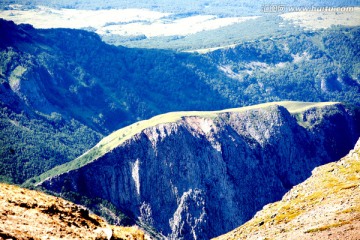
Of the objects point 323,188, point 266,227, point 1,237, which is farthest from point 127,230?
point 323,188

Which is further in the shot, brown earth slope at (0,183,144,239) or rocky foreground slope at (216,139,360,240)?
rocky foreground slope at (216,139,360,240)

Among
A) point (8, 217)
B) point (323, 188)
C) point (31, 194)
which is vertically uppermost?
point (323, 188)

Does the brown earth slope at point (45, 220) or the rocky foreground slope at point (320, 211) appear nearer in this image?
the brown earth slope at point (45, 220)

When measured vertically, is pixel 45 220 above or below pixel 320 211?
below

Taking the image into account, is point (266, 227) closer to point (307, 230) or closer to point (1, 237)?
point (307, 230)
